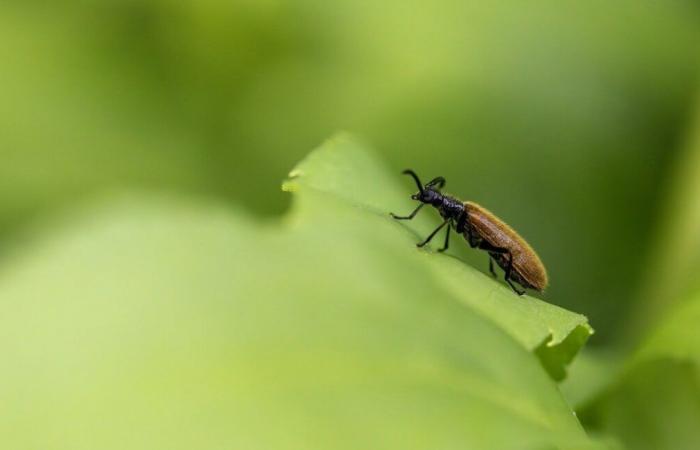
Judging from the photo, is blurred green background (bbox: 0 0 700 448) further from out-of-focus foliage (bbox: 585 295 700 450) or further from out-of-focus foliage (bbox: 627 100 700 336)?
out-of-focus foliage (bbox: 585 295 700 450)

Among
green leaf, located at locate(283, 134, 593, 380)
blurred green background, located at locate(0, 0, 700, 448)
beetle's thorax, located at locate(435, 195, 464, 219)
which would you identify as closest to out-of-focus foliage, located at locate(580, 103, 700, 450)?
green leaf, located at locate(283, 134, 593, 380)

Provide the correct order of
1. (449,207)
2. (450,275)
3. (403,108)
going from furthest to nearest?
(403,108) → (449,207) → (450,275)

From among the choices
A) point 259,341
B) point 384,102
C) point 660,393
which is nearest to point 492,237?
point 660,393

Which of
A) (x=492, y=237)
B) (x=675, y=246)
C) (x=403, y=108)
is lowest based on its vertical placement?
(x=675, y=246)

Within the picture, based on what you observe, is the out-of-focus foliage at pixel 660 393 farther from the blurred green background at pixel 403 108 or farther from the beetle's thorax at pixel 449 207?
the blurred green background at pixel 403 108

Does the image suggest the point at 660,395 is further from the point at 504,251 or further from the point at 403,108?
the point at 403,108

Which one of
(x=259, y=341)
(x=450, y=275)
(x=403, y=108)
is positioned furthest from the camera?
(x=403, y=108)

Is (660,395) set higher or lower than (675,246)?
lower

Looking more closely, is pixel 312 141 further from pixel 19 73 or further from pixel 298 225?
pixel 298 225
